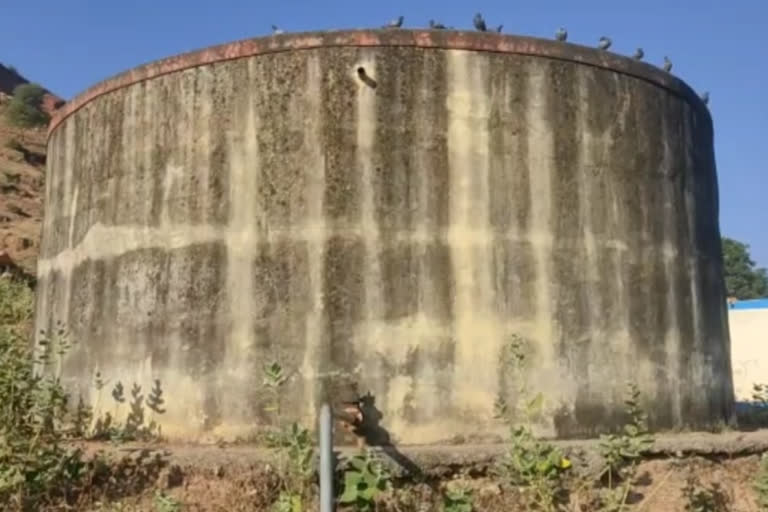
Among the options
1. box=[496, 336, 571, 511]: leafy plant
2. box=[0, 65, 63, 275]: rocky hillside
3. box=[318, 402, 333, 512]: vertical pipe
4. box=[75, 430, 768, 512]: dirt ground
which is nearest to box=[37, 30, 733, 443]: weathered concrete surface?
box=[75, 430, 768, 512]: dirt ground

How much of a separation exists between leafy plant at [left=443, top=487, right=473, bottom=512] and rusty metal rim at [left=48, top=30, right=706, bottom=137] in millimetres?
3652

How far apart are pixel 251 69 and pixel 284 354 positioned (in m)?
2.46

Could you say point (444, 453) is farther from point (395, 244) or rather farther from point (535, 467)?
point (395, 244)

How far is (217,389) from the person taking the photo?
6.94 m

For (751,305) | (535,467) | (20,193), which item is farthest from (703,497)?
(20,193)

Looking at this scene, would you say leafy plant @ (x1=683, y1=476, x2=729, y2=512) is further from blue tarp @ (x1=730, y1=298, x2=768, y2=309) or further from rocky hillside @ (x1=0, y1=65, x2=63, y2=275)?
blue tarp @ (x1=730, y1=298, x2=768, y2=309)

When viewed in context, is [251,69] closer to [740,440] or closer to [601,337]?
[601,337]

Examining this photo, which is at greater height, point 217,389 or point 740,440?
point 217,389

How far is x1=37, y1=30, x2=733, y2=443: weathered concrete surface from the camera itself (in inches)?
270

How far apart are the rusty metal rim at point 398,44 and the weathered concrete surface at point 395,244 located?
0.05 metres

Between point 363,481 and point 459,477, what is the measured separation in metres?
0.82

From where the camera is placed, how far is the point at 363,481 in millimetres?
5777

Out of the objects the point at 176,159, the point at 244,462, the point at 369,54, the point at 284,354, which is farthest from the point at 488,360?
the point at 176,159

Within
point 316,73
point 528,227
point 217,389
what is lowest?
point 217,389
